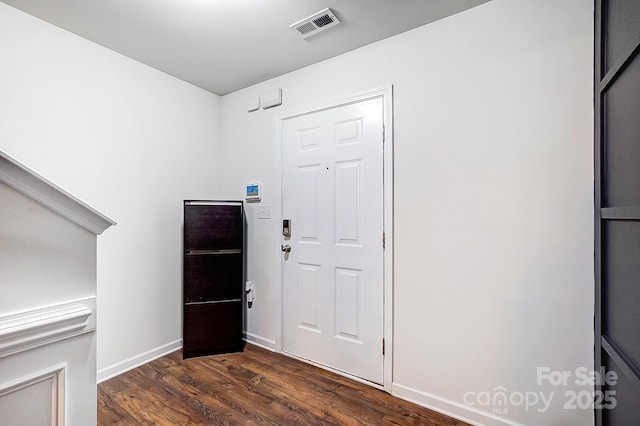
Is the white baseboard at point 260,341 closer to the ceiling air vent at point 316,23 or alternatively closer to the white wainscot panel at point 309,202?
the white wainscot panel at point 309,202

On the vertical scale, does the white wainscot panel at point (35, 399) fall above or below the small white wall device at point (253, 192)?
below

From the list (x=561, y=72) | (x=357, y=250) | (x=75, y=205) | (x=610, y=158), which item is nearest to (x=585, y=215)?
(x=610, y=158)

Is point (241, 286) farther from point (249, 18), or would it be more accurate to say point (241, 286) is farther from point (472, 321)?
point (249, 18)

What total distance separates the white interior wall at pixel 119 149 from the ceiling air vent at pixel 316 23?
4.66 feet

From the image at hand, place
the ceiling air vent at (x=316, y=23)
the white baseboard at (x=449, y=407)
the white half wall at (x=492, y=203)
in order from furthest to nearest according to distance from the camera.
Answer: the ceiling air vent at (x=316, y=23) → the white baseboard at (x=449, y=407) → the white half wall at (x=492, y=203)

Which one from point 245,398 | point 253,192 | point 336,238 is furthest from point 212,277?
point 336,238

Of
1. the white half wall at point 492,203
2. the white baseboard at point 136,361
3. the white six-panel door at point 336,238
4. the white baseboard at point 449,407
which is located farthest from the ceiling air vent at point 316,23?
the white baseboard at point 136,361

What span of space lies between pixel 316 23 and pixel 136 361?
2.89m

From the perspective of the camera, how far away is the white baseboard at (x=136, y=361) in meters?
2.20

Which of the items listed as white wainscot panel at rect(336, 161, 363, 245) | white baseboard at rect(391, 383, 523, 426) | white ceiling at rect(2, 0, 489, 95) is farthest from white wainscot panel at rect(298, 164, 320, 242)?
white baseboard at rect(391, 383, 523, 426)

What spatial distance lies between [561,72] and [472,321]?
4.81 ft

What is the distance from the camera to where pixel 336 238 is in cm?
235

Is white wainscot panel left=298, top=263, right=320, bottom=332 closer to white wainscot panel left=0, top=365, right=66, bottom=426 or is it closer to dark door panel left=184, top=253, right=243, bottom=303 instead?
dark door panel left=184, top=253, right=243, bottom=303

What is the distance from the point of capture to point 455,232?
6.07 feet
